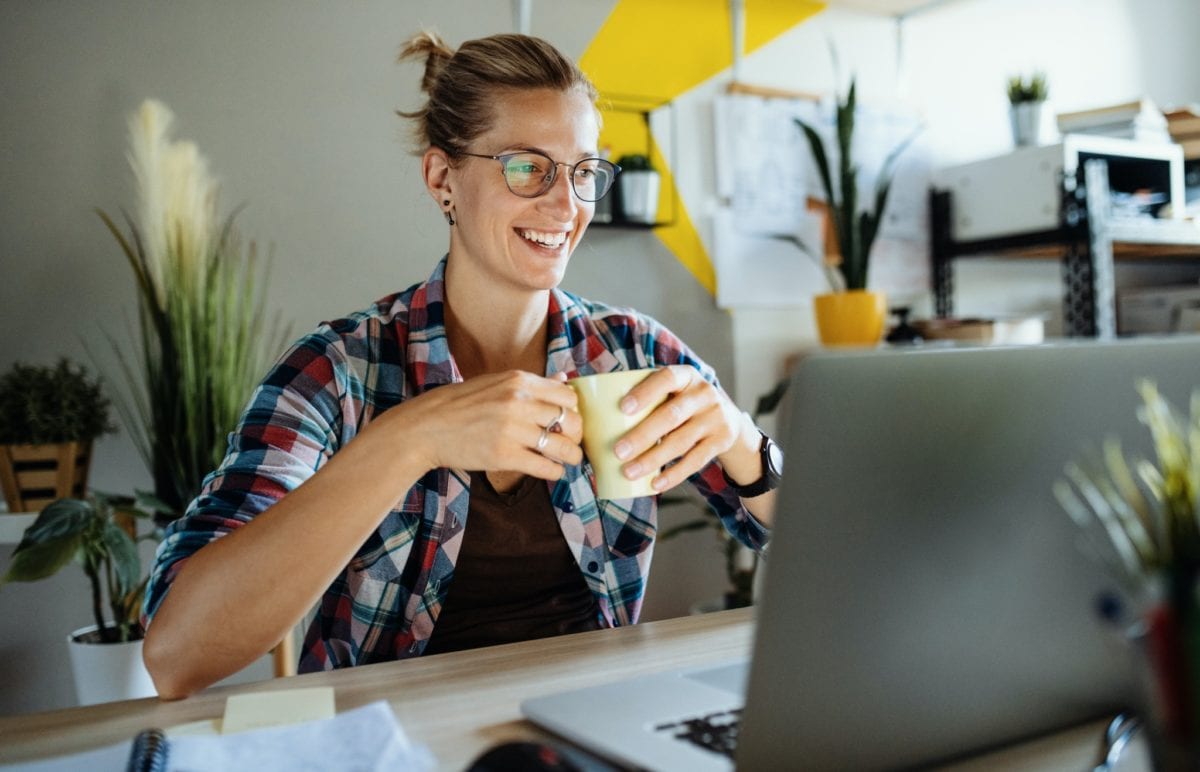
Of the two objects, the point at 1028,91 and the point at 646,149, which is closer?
the point at 646,149

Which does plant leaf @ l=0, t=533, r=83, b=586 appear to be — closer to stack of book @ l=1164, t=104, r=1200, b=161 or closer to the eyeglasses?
the eyeglasses

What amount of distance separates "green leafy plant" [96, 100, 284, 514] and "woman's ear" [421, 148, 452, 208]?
2.47 feet

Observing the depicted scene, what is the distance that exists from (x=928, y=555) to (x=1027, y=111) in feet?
8.88

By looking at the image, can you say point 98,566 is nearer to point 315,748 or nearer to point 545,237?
point 545,237

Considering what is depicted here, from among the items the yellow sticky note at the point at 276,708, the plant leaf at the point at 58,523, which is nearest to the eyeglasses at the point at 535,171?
the yellow sticky note at the point at 276,708

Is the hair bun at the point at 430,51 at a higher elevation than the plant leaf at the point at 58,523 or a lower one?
higher

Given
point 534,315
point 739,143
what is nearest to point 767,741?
point 534,315

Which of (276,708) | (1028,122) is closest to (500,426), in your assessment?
(276,708)

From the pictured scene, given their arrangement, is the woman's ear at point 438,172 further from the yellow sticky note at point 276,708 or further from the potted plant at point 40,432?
the potted plant at point 40,432

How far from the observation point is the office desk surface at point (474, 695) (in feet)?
1.97

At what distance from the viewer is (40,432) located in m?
1.78

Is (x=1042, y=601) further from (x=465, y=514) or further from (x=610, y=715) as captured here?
(x=465, y=514)

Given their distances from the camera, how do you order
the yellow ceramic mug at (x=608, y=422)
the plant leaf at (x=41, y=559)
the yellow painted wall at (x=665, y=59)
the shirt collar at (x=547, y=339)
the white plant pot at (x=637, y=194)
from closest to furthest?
the yellow ceramic mug at (x=608, y=422), the shirt collar at (x=547, y=339), the plant leaf at (x=41, y=559), the white plant pot at (x=637, y=194), the yellow painted wall at (x=665, y=59)

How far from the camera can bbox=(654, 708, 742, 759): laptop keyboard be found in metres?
0.59
